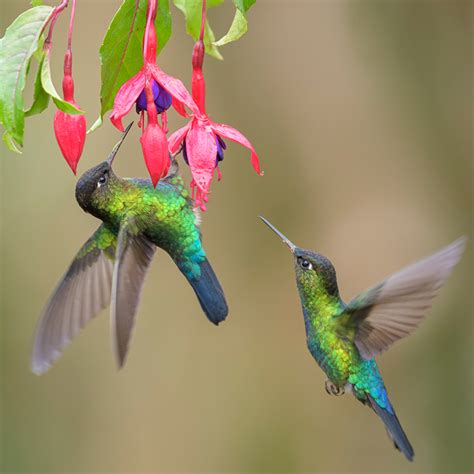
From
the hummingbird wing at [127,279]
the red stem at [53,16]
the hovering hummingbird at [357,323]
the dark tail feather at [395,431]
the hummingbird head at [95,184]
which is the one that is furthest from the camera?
the dark tail feather at [395,431]

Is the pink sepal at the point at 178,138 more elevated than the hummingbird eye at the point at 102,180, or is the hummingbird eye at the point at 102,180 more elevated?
the pink sepal at the point at 178,138

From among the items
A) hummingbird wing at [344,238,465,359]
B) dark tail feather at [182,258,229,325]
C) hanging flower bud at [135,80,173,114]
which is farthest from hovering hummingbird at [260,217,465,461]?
hanging flower bud at [135,80,173,114]

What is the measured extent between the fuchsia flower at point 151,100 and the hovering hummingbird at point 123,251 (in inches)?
3.7

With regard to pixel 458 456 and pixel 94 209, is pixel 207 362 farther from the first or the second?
pixel 94 209

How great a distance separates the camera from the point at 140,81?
1125 millimetres

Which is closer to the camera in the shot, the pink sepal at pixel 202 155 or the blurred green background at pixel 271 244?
the pink sepal at pixel 202 155

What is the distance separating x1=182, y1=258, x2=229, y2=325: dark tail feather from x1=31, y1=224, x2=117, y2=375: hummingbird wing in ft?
0.68

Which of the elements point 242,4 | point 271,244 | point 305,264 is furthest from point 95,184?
point 271,244

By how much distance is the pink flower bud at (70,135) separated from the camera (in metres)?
1.14

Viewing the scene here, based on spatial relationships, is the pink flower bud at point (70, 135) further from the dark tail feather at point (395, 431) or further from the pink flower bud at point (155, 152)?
the dark tail feather at point (395, 431)

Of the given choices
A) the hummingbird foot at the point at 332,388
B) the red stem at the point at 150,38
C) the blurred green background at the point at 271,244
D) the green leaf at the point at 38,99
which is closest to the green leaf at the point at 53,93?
the green leaf at the point at 38,99

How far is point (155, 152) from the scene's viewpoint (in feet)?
3.57

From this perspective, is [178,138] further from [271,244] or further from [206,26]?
[271,244]

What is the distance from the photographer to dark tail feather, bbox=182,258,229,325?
1292 mm
